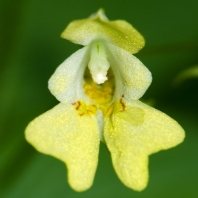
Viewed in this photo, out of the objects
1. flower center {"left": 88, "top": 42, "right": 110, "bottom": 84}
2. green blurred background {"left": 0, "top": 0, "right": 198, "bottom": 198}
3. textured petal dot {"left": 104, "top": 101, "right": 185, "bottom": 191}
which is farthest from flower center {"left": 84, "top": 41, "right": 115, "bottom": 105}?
→ green blurred background {"left": 0, "top": 0, "right": 198, "bottom": 198}

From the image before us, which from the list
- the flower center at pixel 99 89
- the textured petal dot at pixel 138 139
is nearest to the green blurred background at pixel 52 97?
the flower center at pixel 99 89

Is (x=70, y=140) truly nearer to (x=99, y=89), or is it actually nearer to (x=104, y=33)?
(x=99, y=89)

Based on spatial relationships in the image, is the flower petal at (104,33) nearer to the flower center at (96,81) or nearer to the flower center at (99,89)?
the flower center at (96,81)

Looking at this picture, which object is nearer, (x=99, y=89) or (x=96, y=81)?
(x=96, y=81)

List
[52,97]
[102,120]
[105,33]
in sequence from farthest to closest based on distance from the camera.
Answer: [52,97], [102,120], [105,33]

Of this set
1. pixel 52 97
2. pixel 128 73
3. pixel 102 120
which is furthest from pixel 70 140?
pixel 52 97

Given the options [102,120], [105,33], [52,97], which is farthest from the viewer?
[52,97]

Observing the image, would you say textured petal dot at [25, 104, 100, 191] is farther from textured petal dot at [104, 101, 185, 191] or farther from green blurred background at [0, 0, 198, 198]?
green blurred background at [0, 0, 198, 198]

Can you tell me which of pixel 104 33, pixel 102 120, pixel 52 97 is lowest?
pixel 52 97
